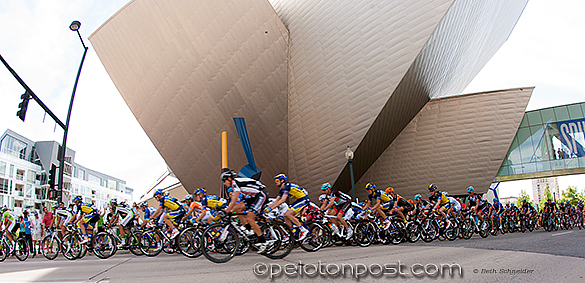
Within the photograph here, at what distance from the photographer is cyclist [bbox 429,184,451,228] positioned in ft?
34.6

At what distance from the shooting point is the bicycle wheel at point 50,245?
941cm

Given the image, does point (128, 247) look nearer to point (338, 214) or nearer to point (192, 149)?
point (338, 214)

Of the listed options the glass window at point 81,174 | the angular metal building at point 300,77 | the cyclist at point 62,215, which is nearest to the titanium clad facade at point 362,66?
the angular metal building at point 300,77

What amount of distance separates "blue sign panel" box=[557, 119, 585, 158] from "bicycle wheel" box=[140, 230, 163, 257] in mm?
26588

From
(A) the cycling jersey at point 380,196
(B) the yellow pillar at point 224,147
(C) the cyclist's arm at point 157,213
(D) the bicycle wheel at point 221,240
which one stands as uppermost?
(B) the yellow pillar at point 224,147

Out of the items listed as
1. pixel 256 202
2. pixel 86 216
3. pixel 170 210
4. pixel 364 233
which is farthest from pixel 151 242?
pixel 364 233

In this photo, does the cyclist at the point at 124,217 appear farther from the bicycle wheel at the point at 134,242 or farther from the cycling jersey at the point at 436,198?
the cycling jersey at the point at 436,198

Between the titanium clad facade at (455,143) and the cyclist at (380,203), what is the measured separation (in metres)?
11.8

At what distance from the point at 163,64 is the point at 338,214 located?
12127 mm

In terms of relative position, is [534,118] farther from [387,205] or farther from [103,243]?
[103,243]

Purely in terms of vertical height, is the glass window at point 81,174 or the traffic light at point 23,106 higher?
the glass window at point 81,174

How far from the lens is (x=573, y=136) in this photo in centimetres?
2516

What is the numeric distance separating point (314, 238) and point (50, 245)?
21.8ft

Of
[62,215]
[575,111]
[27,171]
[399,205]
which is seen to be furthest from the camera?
[27,171]
